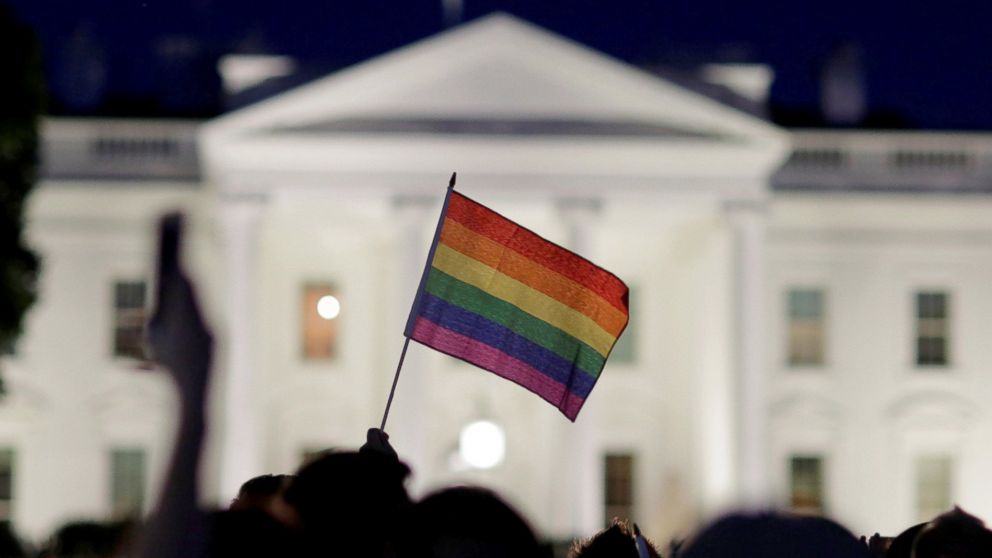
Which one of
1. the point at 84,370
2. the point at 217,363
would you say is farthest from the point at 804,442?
the point at 217,363

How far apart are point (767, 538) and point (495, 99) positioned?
951 inches

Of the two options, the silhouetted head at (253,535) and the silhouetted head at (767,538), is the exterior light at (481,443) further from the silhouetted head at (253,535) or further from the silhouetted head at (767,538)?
the silhouetted head at (767,538)

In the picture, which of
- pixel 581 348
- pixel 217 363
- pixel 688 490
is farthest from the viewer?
pixel 688 490

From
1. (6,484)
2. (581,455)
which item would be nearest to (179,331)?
(581,455)

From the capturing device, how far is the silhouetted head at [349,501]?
358cm

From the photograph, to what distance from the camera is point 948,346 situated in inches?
1209

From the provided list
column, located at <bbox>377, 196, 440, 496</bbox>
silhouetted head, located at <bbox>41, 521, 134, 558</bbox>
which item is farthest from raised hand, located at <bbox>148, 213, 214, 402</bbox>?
silhouetted head, located at <bbox>41, 521, 134, 558</bbox>

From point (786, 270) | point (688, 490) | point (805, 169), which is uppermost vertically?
point (805, 169)

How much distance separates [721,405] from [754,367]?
1.54 metres

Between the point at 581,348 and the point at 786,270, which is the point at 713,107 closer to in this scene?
the point at 786,270

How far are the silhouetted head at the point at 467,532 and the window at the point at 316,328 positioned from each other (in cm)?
2631

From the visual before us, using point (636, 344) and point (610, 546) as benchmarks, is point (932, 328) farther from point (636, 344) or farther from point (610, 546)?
point (610, 546)

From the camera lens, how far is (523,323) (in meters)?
6.22

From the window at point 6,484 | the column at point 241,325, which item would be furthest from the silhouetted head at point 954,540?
the window at point 6,484
